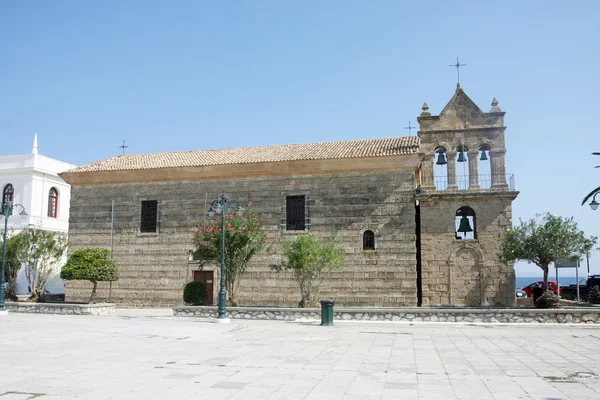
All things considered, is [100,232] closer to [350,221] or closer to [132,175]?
[132,175]

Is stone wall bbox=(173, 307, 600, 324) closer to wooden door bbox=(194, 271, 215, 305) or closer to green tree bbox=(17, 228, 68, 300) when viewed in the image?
wooden door bbox=(194, 271, 215, 305)

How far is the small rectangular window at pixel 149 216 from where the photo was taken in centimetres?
2461

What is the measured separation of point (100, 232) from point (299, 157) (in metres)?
10.3

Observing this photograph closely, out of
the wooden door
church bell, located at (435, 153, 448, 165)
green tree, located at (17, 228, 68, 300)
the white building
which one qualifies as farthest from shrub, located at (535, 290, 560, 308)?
the white building

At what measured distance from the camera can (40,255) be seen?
76.4 feet

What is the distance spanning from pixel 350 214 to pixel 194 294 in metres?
7.32

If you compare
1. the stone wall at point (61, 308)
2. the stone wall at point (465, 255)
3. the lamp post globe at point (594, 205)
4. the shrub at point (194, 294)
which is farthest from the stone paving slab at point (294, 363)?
the shrub at point (194, 294)

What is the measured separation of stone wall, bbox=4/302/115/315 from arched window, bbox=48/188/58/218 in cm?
1842

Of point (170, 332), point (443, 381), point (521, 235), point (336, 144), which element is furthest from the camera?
point (336, 144)

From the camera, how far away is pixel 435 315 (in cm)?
1705

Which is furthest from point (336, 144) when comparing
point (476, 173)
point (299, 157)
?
point (476, 173)

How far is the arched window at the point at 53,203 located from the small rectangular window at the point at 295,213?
22.6 metres

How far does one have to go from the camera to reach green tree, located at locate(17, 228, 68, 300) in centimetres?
2339

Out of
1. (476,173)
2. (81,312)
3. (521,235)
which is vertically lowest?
(81,312)
